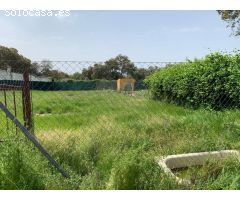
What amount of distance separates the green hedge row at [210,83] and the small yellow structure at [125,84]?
2.83 meters

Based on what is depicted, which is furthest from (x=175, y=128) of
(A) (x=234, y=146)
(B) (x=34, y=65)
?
(B) (x=34, y=65)

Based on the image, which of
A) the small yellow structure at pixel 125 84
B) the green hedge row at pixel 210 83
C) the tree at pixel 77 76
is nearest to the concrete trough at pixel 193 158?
the tree at pixel 77 76

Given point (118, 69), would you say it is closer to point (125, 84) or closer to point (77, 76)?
point (125, 84)

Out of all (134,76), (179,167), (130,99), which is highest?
(134,76)

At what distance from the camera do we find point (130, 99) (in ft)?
29.5

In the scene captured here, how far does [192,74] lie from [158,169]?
8.11 metres

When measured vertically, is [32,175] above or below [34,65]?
below

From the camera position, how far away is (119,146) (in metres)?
5.81

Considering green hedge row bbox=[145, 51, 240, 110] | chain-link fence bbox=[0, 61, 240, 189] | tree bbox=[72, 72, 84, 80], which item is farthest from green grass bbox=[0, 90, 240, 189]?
green hedge row bbox=[145, 51, 240, 110]

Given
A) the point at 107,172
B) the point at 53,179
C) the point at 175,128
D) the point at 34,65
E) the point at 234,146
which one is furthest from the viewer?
the point at 175,128

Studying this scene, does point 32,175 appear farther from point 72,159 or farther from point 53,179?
point 72,159

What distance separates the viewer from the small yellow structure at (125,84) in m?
7.96

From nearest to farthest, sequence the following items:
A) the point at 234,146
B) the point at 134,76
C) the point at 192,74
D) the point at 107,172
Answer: the point at 107,172 → the point at 234,146 → the point at 134,76 → the point at 192,74

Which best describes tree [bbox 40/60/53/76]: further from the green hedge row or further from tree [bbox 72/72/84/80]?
the green hedge row
